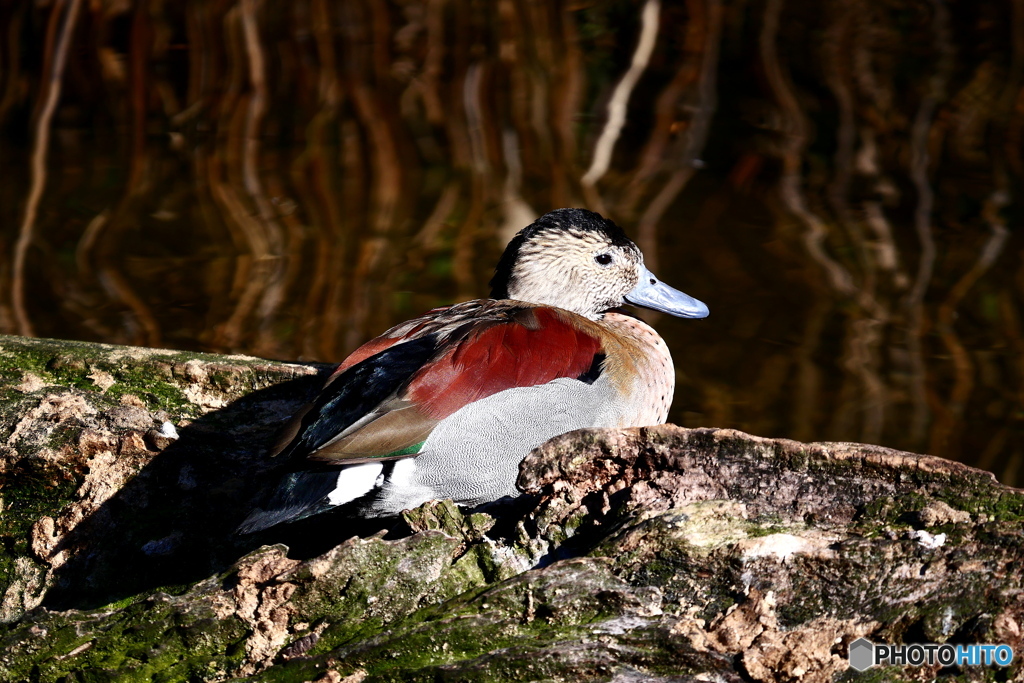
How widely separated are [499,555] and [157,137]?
7218 millimetres

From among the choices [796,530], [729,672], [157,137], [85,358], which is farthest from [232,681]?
[157,137]

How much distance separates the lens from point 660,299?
4809 mm

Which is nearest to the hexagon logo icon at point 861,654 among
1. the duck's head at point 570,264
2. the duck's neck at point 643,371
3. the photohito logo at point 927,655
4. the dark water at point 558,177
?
the photohito logo at point 927,655

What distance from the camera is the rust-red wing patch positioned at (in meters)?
3.38

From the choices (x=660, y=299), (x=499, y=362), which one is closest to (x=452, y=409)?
(x=499, y=362)

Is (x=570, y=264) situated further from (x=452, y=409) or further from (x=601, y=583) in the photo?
(x=601, y=583)

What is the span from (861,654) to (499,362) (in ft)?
4.69

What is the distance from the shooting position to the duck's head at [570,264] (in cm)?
460

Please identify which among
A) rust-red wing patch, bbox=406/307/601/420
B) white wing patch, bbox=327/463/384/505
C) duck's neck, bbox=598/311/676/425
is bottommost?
white wing patch, bbox=327/463/384/505

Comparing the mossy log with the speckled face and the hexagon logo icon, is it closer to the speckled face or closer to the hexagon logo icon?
the hexagon logo icon

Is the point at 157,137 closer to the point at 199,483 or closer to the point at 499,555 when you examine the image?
the point at 199,483

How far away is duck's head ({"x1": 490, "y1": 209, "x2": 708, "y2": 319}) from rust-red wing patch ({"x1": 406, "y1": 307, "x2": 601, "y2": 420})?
2.69 feet

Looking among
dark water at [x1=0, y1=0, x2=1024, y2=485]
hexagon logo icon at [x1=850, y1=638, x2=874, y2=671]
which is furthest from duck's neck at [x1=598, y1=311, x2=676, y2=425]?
dark water at [x1=0, y1=0, x2=1024, y2=485]

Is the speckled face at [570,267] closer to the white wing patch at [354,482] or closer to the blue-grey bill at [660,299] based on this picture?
the blue-grey bill at [660,299]
